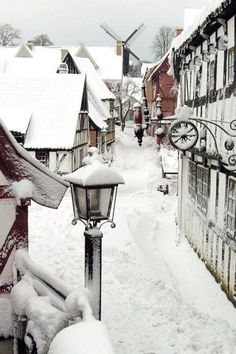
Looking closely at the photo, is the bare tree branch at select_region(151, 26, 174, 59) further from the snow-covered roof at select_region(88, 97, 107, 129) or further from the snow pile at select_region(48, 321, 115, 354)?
the snow pile at select_region(48, 321, 115, 354)

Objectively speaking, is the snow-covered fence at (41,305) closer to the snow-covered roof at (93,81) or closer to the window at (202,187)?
the window at (202,187)

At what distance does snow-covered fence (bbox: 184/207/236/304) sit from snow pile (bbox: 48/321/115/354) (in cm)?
568

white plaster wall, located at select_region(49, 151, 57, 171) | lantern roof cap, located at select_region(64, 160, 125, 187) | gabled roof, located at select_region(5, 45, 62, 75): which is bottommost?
white plaster wall, located at select_region(49, 151, 57, 171)

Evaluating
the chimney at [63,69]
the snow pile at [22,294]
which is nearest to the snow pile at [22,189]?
the snow pile at [22,294]

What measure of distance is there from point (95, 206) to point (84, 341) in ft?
5.73

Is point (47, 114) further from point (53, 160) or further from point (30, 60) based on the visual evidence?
point (30, 60)

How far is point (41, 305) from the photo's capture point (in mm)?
5262

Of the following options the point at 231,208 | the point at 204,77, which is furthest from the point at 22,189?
the point at 204,77

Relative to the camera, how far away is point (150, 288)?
34.2 ft

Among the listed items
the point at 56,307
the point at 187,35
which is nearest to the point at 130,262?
the point at 187,35

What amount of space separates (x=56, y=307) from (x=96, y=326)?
1.59 meters

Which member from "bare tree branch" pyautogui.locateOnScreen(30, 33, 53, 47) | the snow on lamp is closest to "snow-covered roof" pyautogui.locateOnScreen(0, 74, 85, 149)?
the snow on lamp

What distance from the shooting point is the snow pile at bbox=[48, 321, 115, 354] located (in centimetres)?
361

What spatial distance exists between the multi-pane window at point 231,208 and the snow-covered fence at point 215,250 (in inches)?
11.3
